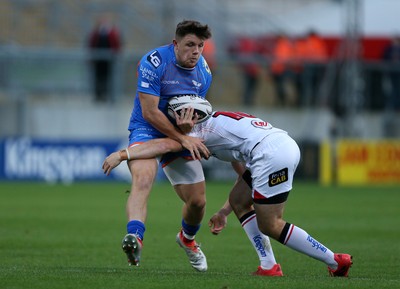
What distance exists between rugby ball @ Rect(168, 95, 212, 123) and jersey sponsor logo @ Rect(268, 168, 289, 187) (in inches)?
33.5

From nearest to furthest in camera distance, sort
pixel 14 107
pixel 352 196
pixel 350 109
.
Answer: pixel 352 196
pixel 14 107
pixel 350 109

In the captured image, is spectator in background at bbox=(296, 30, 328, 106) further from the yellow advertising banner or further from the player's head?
the player's head

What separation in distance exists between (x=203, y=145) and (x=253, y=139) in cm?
47

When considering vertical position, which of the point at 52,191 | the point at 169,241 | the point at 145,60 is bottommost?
the point at 52,191

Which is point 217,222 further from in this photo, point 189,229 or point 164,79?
point 164,79

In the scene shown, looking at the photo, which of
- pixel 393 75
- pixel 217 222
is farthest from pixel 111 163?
pixel 393 75

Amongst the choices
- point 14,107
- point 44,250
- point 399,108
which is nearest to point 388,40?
point 399,108

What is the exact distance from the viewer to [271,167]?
9.11 m

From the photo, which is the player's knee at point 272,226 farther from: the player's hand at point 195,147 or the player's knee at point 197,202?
the player's knee at point 197,202

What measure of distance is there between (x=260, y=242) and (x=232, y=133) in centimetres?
120

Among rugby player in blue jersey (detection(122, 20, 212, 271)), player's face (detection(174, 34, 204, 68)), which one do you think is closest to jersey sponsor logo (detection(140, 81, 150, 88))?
rugby player in blue jersey (detection(122, 20, 212, 271))

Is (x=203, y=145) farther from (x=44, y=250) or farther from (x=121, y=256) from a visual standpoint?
(x=44, y=250)

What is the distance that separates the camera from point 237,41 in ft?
100

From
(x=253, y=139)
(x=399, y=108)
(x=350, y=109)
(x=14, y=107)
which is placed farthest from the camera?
(x=399, y=108)
